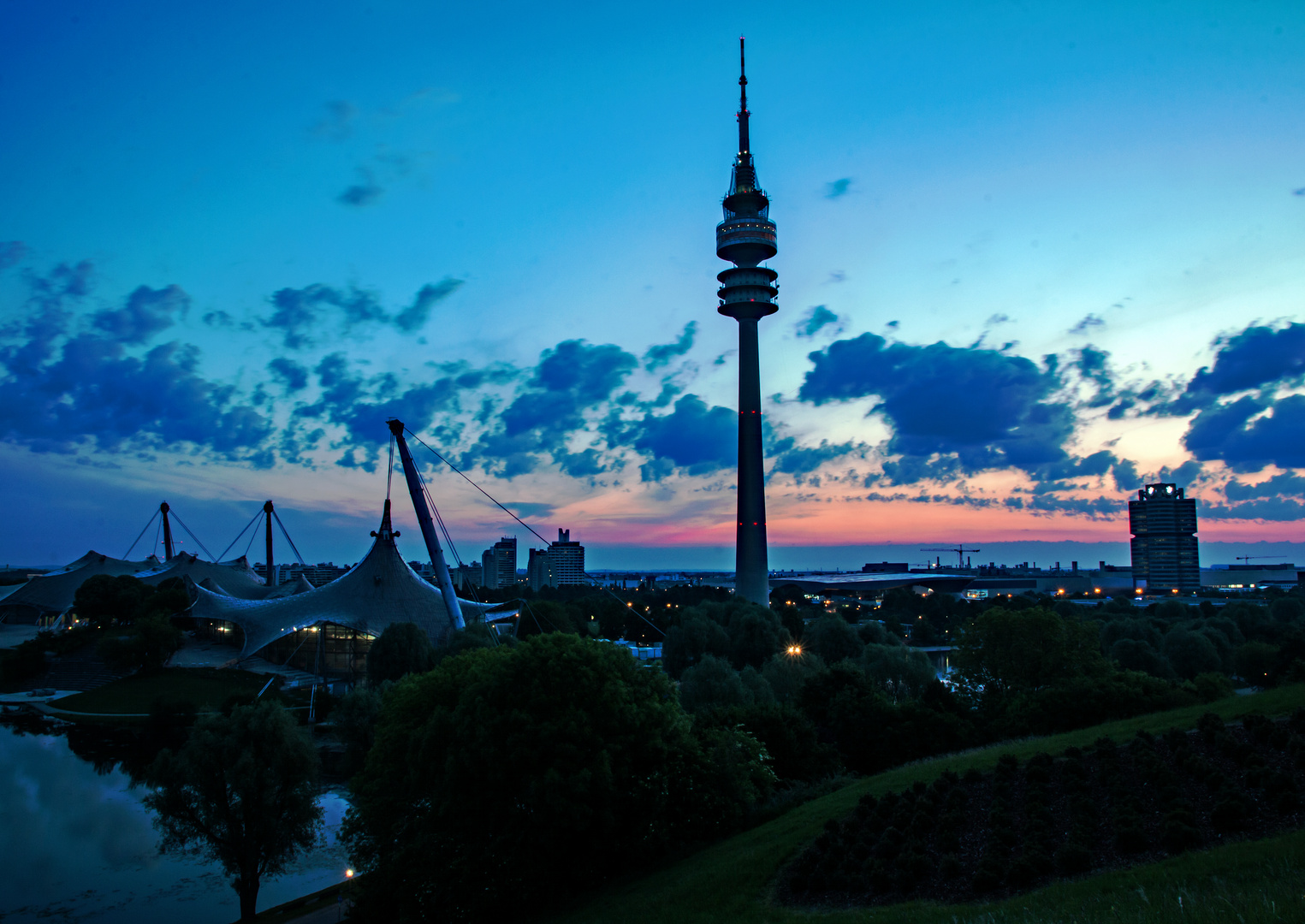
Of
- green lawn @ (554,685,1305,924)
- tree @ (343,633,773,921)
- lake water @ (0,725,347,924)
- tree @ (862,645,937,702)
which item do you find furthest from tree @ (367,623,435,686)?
green lawn @ (554,685,1305,924)

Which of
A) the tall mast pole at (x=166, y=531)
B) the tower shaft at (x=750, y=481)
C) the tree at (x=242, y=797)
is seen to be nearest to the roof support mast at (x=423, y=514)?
the tree at (x=242, y=797)

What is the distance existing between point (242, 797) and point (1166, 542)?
616 ft

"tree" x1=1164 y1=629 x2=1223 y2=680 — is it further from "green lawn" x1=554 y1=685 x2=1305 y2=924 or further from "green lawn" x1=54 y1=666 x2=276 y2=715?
"green lawn" x1=54 y1=666 x2=276 y2=715

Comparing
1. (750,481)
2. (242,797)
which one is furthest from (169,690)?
(750,481)

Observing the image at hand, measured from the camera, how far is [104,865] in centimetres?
2642

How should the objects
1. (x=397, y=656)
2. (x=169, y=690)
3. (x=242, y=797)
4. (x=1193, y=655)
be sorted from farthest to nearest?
(x=169, y=690)
(x=1193, y=655)
(x=397, y=656)
(x=242, y=797)

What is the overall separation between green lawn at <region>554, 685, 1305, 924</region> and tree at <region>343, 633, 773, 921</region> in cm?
118

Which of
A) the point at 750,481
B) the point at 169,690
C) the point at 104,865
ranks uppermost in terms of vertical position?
the point at 750,481

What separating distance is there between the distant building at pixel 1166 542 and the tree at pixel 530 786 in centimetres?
17240

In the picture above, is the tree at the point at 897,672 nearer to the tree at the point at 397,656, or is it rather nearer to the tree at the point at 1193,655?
the tree at the point at 1193,655

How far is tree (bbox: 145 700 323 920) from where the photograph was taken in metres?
22.4

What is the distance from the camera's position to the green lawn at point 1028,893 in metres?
8.88

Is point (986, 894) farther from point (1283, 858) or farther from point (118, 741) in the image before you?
point (118, 741)

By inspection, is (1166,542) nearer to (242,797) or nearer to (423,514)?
(423,514)
